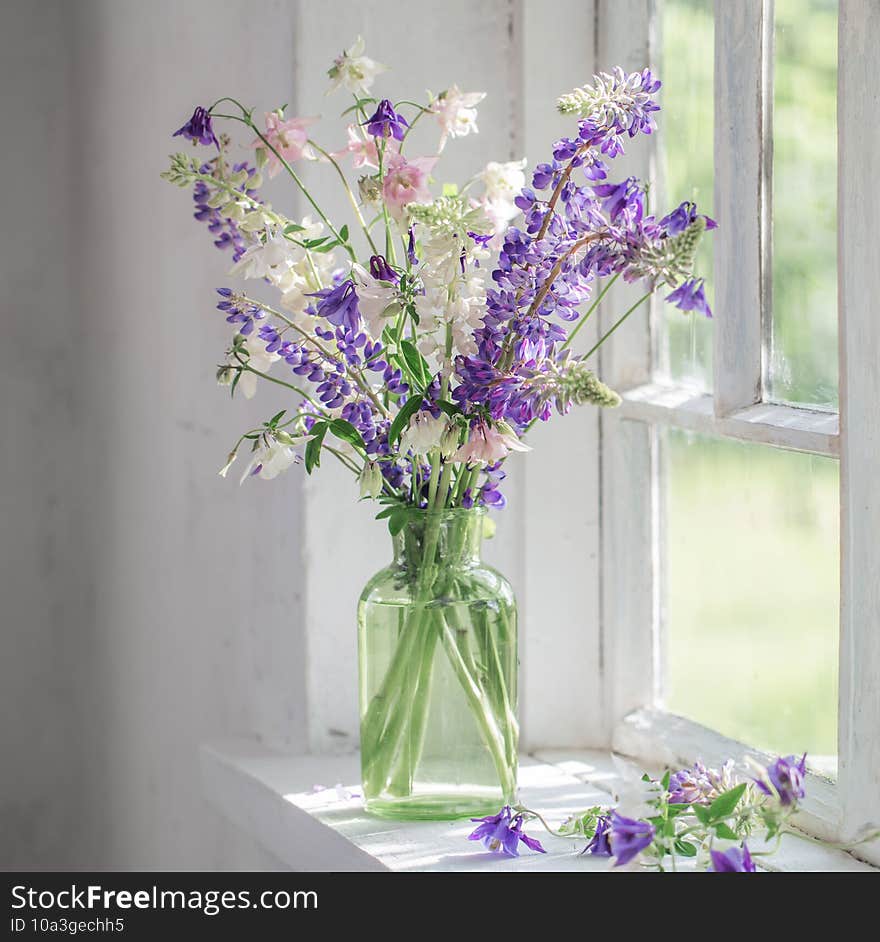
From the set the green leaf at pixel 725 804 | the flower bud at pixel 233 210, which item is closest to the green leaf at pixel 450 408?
the flower bud at pixel 233 210

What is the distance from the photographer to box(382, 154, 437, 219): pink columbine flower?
92 cm

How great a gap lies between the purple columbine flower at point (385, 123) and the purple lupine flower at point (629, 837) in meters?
0.51

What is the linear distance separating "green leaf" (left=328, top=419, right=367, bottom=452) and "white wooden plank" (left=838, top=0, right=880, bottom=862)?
1.19 ft

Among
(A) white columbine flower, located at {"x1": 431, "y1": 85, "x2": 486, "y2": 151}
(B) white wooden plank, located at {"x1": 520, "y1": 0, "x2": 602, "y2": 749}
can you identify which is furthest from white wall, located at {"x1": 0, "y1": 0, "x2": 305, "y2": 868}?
(A) white columbine flower, located at {"x1": 431, "y1": 85, "x2": 486, "y2": 151}

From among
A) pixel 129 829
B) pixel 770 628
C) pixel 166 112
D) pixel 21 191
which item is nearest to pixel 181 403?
pixel 166 112

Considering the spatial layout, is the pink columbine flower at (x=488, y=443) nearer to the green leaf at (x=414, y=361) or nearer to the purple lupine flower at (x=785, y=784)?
the green leaf at (x=414, y=361)

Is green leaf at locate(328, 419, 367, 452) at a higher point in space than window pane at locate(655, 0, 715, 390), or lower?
lower

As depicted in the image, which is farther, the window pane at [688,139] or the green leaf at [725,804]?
the window pane at [688,139]

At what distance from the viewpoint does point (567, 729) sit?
1.31 meters

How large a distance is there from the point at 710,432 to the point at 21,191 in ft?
3.90

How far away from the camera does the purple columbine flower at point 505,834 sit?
0.96 metres

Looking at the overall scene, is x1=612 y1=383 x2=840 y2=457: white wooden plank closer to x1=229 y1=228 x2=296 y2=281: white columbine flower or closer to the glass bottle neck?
the glass bottle neck

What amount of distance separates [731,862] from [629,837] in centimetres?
6

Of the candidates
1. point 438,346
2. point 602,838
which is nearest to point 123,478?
point 438,346
